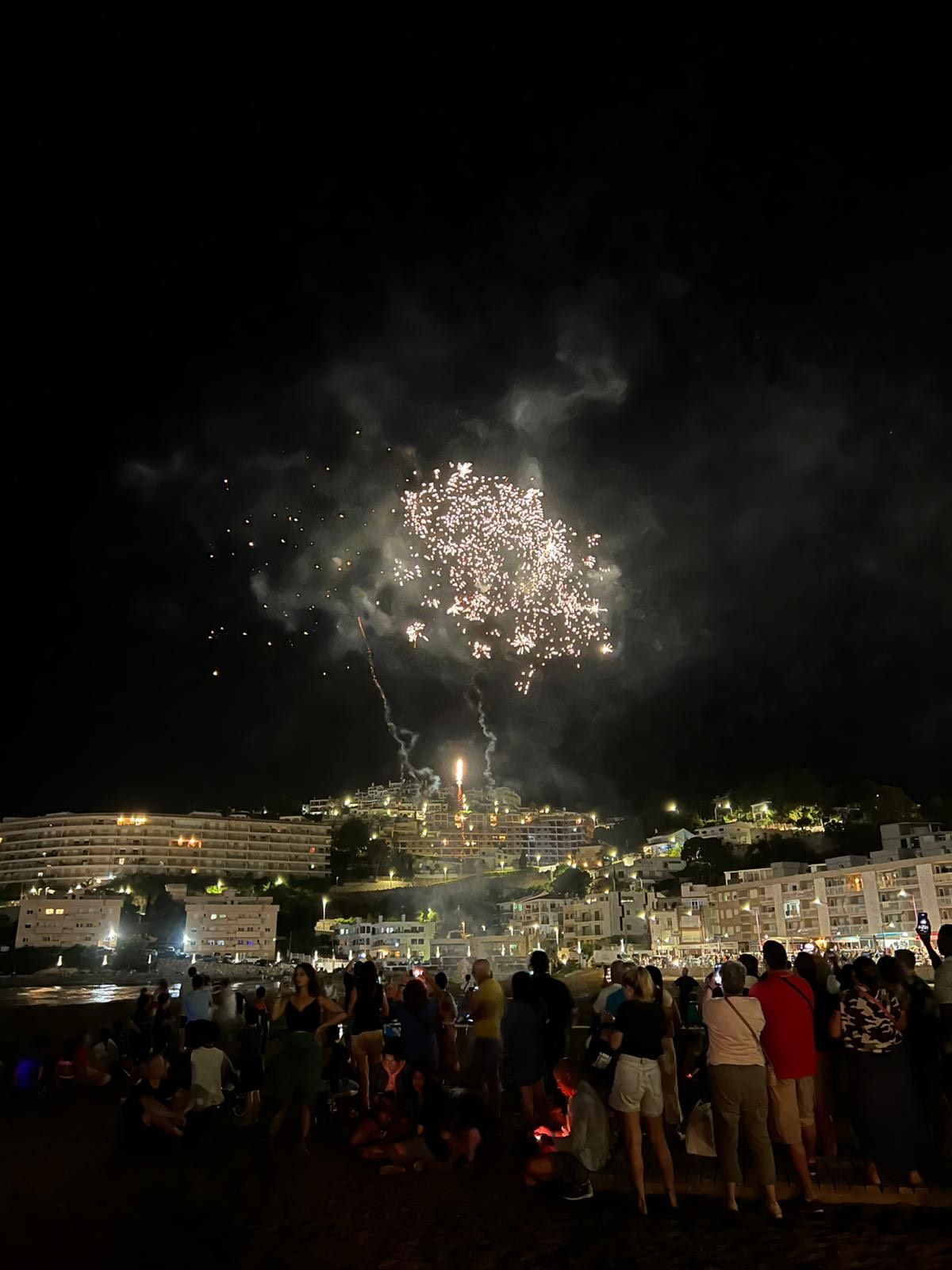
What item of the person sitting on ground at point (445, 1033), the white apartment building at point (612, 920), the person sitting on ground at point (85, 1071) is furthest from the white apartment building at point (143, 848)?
the person sitting on ground at point (445, 1033)

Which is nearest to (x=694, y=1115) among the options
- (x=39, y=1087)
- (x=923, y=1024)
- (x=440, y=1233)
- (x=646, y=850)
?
(x=923, y=1024)

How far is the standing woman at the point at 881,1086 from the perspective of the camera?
5.81 metres

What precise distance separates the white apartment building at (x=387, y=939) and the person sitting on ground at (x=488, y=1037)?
78.0m

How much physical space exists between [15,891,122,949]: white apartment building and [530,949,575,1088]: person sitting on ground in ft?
285

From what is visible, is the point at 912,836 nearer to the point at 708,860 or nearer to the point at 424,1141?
the point at 708,860

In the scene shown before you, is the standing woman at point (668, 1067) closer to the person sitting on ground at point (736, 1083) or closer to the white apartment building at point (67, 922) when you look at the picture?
the person sitting on ground at point (736, 1083)

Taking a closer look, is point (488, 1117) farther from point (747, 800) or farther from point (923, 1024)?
point (747, 800)

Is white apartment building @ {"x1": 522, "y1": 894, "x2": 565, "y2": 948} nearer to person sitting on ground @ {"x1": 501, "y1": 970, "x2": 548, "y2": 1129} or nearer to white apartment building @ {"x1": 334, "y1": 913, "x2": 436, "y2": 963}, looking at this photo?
white apartment building @ {"x1": 334, "y1": 913, "x2": 436, "y2": 963}

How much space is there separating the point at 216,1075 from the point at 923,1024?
7.06m

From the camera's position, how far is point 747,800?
99.2 meters

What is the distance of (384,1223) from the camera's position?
5.76m

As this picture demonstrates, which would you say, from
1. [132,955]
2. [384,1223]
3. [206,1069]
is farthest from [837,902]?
[132,955]

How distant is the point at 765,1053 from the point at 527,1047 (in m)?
2.69

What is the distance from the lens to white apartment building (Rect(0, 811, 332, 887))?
101m
